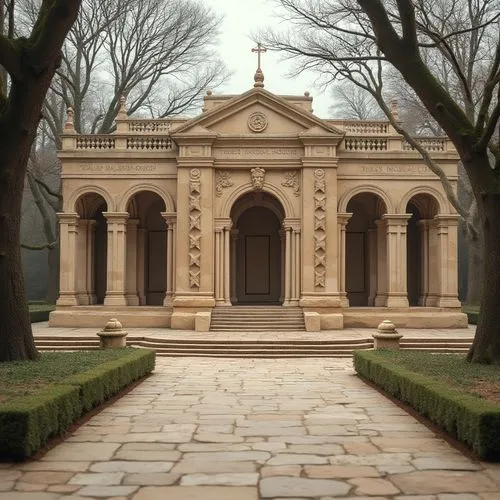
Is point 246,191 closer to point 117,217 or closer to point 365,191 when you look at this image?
point 365,191

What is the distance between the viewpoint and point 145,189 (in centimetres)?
2848

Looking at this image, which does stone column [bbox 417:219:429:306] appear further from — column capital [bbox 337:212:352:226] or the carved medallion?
the carved medallion

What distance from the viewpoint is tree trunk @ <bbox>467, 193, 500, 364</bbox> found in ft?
44.6

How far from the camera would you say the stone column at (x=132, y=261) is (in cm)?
3083

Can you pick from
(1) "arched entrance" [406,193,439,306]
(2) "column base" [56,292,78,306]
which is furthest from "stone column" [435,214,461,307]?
(2) "column base" [56,292,78,306]

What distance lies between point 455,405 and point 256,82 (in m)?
21.4

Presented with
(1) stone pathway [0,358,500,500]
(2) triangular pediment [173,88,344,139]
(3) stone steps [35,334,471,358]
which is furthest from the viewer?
(2) triangular pediment [173,88,344,139]

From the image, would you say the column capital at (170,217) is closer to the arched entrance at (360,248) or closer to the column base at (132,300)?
the column base at (132,300)

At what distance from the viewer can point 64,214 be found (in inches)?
1117

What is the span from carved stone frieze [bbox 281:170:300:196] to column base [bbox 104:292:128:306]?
7775 millimetres

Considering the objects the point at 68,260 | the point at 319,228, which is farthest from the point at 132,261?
the point at 319,228

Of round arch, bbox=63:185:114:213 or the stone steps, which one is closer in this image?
the stone steps

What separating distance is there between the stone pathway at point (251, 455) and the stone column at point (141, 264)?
1825 centimetres

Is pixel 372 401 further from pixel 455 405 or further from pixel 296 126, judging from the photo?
pixel 296 126
